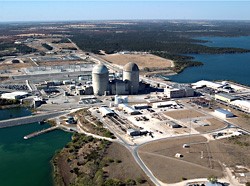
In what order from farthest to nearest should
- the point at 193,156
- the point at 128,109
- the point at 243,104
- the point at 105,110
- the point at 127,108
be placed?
the point at 243,104 → the point at 127,108 → the point at 128,109 → the point at 105,110 → the point at 193,156

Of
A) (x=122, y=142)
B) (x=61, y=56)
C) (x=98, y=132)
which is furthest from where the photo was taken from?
(x=61, y=56)

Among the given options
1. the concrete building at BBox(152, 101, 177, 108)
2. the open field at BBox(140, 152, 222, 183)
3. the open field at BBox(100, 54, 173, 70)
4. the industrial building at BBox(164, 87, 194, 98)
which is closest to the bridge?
the concrete building at BBox(152, 101, 177, 108)

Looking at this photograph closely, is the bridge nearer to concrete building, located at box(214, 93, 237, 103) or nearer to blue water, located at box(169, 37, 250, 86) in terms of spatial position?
concrete building, located at box(214, 93, 237, 103)

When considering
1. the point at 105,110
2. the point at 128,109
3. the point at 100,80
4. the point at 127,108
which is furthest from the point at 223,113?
the point at 100,80

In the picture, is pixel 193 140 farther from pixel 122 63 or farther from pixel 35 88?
pixel 122 63

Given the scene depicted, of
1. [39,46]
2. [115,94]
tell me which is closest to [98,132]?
[115,94]

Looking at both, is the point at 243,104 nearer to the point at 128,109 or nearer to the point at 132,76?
the point at 128,109
